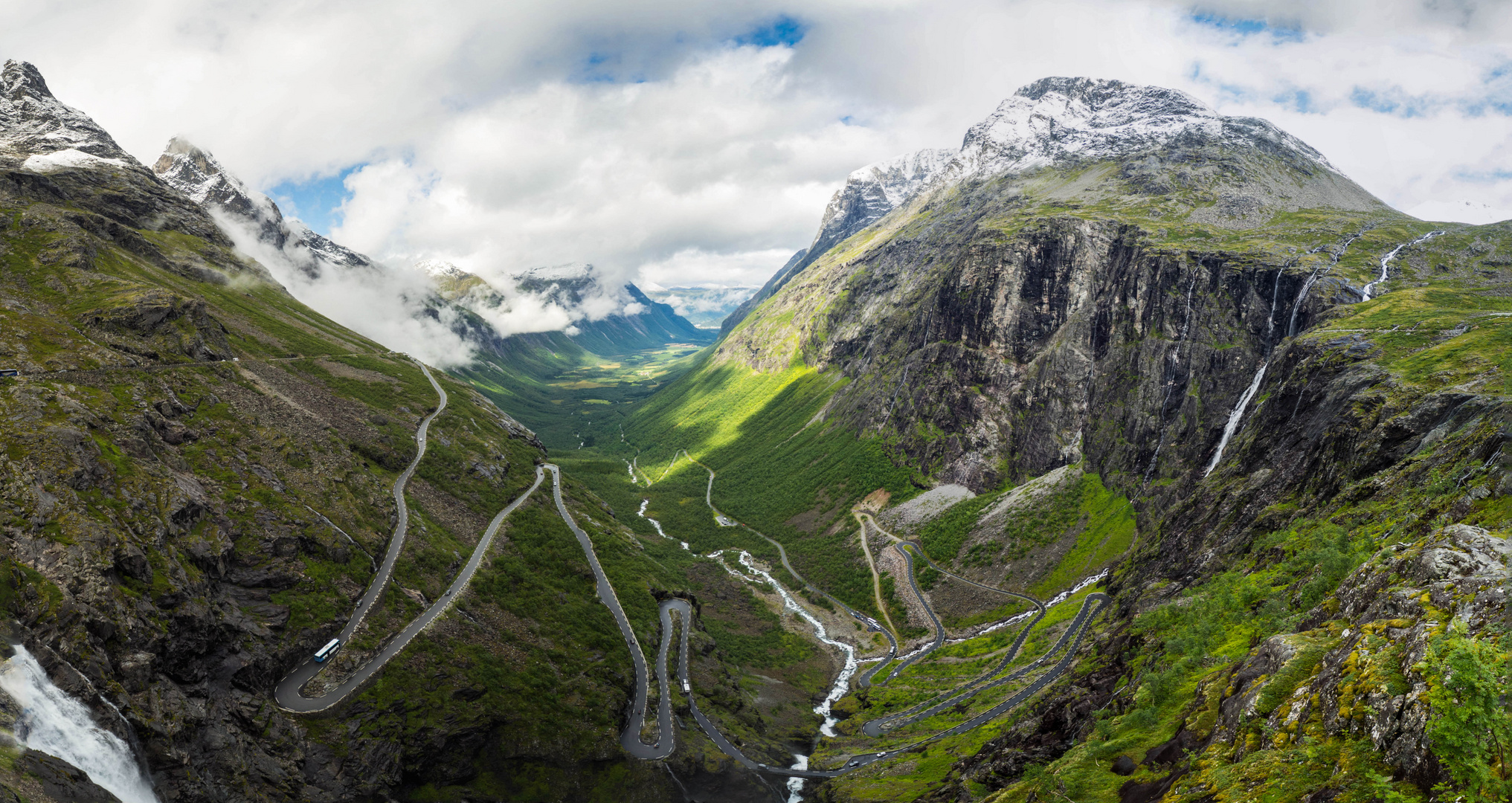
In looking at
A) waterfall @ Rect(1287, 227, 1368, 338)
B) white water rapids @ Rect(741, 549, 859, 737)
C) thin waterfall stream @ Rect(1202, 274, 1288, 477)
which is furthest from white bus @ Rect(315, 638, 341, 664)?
waterfall @ Rect(1287, 227, 1368, 338)

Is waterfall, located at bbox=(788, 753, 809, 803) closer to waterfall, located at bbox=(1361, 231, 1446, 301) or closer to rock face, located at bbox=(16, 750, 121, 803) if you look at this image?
rock face, located at bbox=(16, 750, 121, 803)

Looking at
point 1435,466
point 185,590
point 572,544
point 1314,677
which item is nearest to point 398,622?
point 185,590

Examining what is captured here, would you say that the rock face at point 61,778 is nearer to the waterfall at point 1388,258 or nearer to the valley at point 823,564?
the valley at point 823,564

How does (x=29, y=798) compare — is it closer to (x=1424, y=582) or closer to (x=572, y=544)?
(x=1424, y=582)

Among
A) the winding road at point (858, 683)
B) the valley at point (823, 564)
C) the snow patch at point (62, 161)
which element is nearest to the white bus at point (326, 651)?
the valley at point (823, 564)

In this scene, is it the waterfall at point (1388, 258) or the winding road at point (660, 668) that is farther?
the waterfall at point (1388, 258)

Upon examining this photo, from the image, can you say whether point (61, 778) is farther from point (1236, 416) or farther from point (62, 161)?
point (62, 161)
